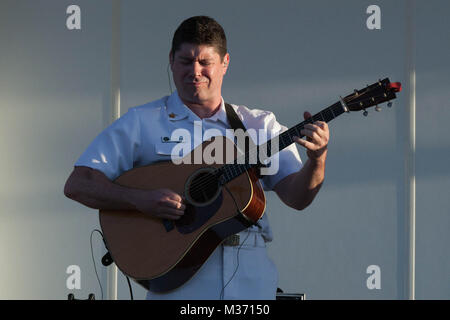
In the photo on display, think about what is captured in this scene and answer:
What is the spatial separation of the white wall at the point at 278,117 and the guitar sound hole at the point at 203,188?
178 centimetres

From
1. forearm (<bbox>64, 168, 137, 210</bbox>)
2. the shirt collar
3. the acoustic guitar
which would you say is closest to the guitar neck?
the acoustic guitar

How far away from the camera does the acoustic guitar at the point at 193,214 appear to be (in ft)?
8.95

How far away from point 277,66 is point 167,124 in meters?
1.79

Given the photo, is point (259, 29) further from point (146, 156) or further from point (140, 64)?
point (146, 156)

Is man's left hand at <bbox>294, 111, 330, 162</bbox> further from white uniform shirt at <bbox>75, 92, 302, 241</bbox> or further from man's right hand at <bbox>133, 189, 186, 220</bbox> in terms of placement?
man's right hand at <bbox>133, 189, 186, 220</bbox>

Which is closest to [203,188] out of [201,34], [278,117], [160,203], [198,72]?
[160,203]

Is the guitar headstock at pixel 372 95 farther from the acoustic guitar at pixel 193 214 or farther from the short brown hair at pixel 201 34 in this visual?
the short brown hair at pixel 201 34

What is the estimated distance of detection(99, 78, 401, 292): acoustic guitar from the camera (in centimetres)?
273

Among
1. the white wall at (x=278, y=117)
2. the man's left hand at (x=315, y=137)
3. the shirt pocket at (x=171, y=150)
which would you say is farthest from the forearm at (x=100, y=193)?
the white wall at (x=278, y=117)

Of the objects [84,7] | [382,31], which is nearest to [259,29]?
[382,31]

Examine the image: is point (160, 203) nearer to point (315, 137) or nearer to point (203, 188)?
point (203, 188)

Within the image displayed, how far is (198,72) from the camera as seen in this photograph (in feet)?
9.59

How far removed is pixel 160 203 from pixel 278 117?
77.7 inches

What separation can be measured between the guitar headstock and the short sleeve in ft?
2.70
